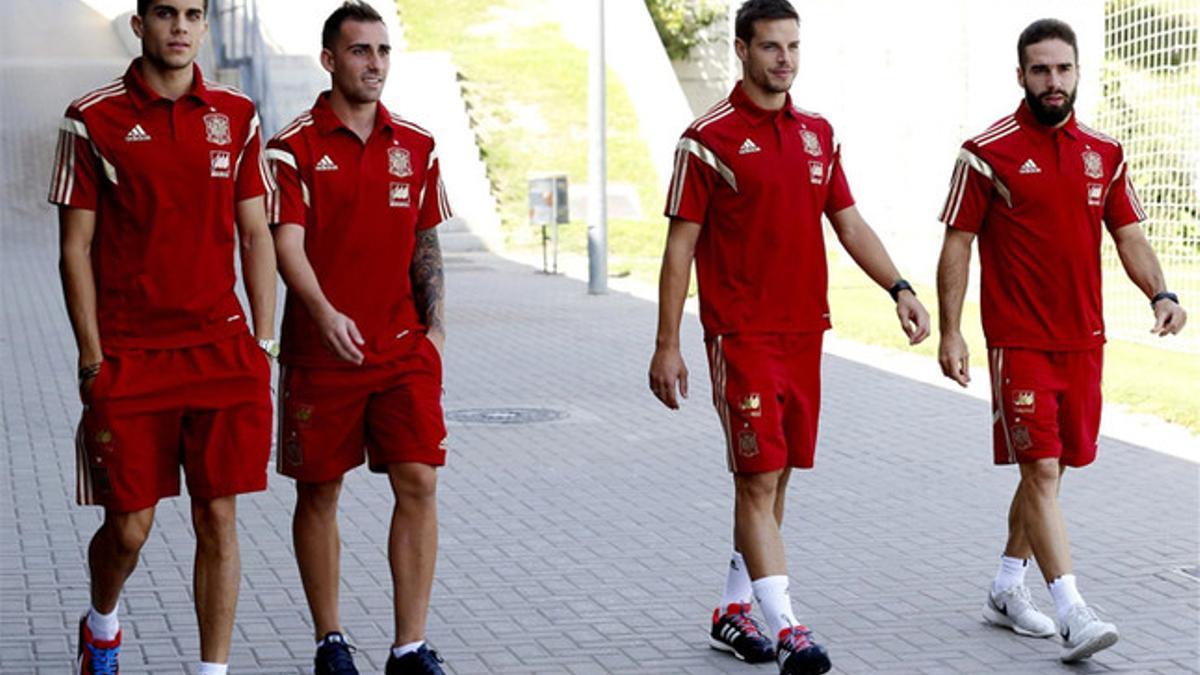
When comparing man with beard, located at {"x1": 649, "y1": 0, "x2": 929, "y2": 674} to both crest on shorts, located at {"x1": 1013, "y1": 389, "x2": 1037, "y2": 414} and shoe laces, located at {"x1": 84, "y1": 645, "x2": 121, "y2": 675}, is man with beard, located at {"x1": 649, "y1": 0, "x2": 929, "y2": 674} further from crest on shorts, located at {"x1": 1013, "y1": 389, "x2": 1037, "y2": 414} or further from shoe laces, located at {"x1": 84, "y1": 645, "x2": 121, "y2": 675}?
shoe laces, located at {"x1": 84, "y1": 645, "x2": 121, "y2": 675}

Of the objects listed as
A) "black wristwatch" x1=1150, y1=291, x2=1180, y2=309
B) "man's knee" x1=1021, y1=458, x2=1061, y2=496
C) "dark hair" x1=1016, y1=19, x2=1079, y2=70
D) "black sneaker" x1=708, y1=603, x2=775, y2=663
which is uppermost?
"dark hair" x1=1016, y1=19, x2=1079, y2=70

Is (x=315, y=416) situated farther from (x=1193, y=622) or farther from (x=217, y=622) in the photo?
(x=1193, y=622)

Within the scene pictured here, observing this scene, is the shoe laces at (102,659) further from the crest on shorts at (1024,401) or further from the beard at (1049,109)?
the beard at (1049,109)

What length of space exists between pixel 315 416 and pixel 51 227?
83.7 feet

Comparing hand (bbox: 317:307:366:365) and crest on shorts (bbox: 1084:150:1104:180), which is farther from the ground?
crest on shorts (bbox: 1084:150:1104:180)

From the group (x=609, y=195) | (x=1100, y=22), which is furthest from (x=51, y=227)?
(x=1100, y=22)

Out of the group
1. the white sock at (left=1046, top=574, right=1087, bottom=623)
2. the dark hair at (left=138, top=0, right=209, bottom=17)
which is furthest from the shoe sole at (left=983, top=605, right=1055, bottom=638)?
the dark hair at (left=138, top=0, right=209, bottom=17)

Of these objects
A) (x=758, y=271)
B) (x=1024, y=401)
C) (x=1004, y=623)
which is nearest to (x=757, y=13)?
(x=758, y=271)

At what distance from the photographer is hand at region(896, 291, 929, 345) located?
6.77 meters

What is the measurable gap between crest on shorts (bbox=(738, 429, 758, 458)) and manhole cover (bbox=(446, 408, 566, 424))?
626 centimetres

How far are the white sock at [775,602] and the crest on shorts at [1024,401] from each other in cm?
108

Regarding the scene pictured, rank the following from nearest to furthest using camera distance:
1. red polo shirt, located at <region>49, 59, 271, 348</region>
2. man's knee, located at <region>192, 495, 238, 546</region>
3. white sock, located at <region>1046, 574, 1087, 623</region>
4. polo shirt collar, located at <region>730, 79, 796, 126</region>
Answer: red polo shirt, located at <region>49, 59, 271, 348</region>, man's knee, located at <region>192, 495, 238, 546</region>, polo shirt collar, located at <region>730, 79, 796, 126</region>, white sock, located at <region>1046, 574, 1087, 623</region>

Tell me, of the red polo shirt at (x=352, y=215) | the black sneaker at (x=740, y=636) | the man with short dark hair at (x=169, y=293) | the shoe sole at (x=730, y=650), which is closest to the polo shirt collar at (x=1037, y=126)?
the black sneaker at (x=740, y=636)

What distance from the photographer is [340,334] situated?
6.17m
